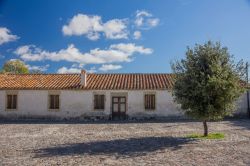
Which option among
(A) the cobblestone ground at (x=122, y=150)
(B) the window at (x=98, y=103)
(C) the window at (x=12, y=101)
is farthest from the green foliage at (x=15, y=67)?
(A) the cobblestone ground at (x=122, y=150)

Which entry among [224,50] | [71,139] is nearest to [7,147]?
[71,139]

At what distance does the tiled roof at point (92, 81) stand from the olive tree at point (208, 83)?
982cm

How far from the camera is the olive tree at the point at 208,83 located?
1380cm

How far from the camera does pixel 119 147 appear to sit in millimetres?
11891

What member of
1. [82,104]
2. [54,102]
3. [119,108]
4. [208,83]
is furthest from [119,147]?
[54,102]

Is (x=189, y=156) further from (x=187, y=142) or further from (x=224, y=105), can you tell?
(x=224, y=105)

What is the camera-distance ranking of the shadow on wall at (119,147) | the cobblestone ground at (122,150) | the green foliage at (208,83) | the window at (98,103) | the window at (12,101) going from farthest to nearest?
1. the window at (12,101)
2. the window at (98,103)
3. the green foliage at (208,83)
4. the shadow on wall at (119,147)
5. the cobblestone ground at (122,150)

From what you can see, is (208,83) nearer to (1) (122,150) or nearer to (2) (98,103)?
(1) (122,150)

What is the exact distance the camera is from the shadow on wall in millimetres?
10727

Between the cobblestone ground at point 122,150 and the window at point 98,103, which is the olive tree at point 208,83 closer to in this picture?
the cobblestone ground at point 122,150

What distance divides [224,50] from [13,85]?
17662 mm

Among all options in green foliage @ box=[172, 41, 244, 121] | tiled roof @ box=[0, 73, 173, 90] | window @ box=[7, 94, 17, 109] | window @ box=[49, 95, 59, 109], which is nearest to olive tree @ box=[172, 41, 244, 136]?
green foliage @ box=[172, 41, 244, 121]

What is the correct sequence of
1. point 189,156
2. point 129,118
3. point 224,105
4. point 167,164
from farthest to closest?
1. point 129,118
2. point 224,105
3. point 189,156
4. point 167,164

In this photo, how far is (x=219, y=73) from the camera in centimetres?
1385
